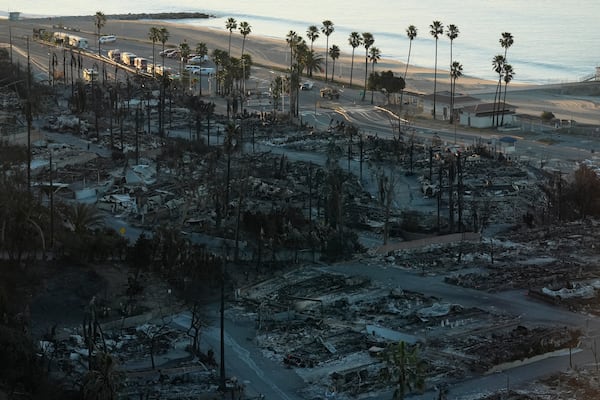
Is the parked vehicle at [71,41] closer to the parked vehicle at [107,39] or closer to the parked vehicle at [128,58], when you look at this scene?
the parked vehicle at [107,39]

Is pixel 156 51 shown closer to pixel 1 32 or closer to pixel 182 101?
pixel 1 32

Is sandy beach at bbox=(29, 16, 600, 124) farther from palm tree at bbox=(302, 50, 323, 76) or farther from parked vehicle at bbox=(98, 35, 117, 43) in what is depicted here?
parked vehicle at bbox=(98, 35, 117, 43)

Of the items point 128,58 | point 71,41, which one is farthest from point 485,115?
point 71,41

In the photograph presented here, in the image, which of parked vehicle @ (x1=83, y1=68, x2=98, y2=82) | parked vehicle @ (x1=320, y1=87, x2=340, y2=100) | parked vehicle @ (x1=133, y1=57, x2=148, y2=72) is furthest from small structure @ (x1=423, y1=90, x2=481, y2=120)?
parked vehicle @ (x1=83, y1=68, x2=98, y2=82)

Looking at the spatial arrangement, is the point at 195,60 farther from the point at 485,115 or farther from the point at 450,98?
the point at 485,115

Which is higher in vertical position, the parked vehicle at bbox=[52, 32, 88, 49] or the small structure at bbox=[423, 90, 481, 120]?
the parked vehicle at bbox=[52, 32, 88, 49]

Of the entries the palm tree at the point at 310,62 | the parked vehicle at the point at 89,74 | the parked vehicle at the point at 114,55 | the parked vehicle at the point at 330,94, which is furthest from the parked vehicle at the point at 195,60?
the parked vehicle at the point at 330,94
